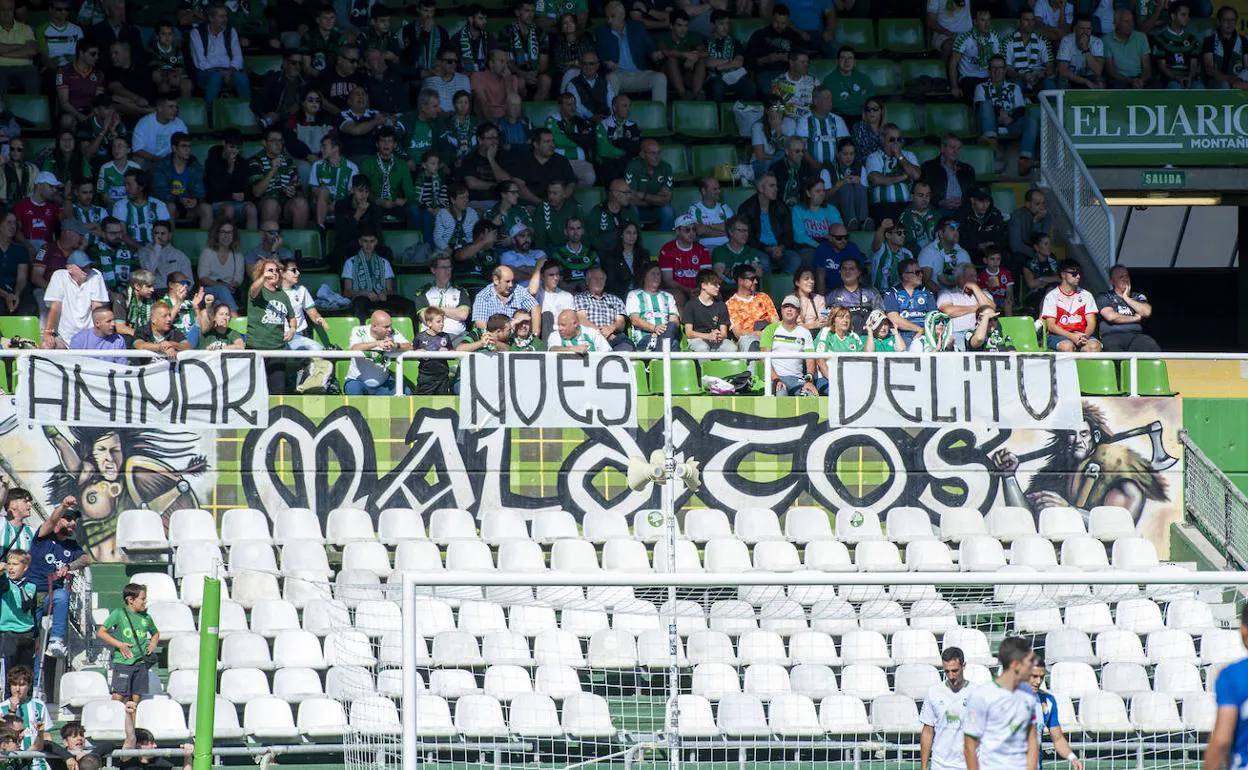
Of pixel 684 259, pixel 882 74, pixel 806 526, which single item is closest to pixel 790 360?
pixel 806 526

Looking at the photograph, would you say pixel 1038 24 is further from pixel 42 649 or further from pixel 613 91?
pixel 42 649

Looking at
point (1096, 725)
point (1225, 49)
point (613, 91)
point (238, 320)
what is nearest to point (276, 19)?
point (613, 91)

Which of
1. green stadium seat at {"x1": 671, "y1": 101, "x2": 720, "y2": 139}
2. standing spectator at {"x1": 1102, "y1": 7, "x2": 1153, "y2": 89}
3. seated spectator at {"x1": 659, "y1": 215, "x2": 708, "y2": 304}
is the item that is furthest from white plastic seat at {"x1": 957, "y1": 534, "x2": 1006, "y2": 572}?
standing spectator at {"x1": 1102, "y1": 7, "x2": 1153, "y2": 89}

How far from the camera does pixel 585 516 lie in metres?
15.5

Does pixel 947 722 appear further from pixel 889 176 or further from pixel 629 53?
pixel 629 53

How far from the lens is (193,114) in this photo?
62.3 ft

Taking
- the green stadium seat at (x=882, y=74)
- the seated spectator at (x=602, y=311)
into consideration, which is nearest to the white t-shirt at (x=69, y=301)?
the seated spectator at (x=602, y=311)

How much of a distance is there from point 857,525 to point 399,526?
3682 millimetres

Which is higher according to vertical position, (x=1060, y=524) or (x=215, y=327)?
(x=215, y=327)

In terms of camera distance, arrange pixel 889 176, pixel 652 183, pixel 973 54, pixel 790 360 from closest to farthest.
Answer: pixel 790 360 → pixel 652 183 → pixel 889 176 → pixel 973 54

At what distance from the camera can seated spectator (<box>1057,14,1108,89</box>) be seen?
20.3 metres

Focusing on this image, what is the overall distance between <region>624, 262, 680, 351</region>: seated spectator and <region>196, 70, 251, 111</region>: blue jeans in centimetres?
507

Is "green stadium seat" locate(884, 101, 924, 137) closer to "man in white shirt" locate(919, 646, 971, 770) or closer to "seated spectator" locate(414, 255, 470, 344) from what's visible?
"seated spectator" locate(414, 255, 470, 344)

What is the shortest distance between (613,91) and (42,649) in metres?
8.49
